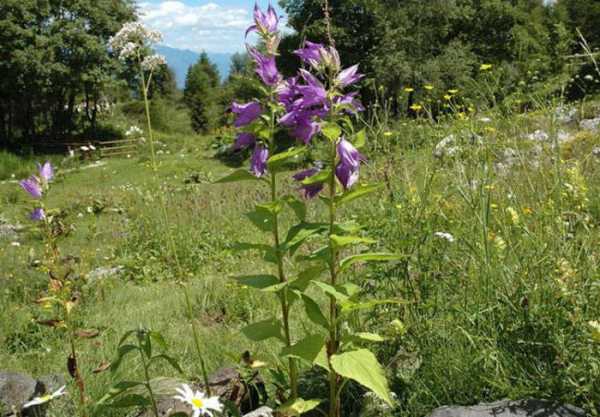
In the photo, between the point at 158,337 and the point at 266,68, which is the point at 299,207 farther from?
the point at 158,337

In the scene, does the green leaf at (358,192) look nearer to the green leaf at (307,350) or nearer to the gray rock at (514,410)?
the green leaf at (307,350)

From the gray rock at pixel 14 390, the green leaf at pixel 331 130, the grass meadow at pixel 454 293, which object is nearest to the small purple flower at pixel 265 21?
the green leaf at pixel 331 130

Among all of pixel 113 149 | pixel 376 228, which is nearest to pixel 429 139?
pixel 376 228

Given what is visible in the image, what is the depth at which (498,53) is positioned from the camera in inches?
1053

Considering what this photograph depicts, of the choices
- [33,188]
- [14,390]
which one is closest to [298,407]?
[33,188]

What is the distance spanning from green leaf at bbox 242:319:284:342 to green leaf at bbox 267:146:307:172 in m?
0.52

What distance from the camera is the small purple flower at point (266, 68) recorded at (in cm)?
175

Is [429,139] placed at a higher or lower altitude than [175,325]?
higher

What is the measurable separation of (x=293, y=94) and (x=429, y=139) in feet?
6.82

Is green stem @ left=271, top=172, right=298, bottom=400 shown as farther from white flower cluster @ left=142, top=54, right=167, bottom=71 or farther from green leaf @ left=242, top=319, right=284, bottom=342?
white flower cluster @ left=142, top=54, right=167, bottom=71

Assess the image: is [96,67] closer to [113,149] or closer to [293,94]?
[113,149]

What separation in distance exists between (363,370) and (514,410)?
602 millimetres

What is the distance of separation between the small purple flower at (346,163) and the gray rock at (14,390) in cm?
180

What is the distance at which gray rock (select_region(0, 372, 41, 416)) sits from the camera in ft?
8.63
